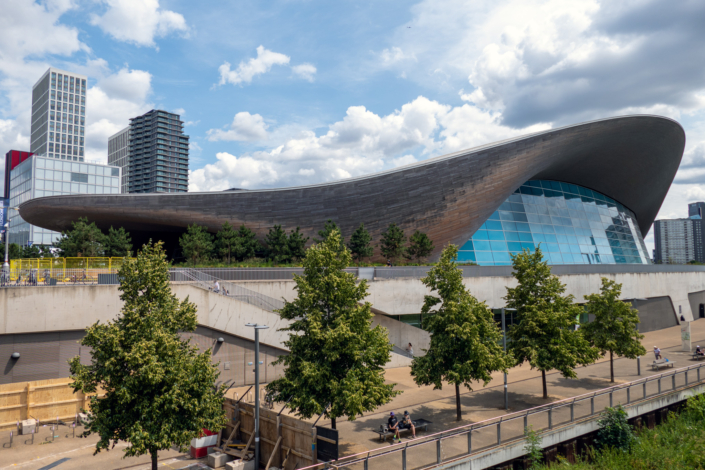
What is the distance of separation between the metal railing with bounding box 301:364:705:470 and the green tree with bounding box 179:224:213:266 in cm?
2290

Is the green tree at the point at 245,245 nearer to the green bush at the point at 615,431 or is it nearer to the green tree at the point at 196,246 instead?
A: the green tree at the point at 196,246

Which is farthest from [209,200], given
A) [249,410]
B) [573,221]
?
[573,221]

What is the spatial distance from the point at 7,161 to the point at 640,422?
17457 cm

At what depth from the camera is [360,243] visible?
33594mm

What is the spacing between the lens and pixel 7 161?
14338 centimetres

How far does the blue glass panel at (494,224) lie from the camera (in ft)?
135

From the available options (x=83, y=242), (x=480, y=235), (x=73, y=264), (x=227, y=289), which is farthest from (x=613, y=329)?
(x=83, y=242)

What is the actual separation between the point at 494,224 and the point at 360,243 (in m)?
14.4

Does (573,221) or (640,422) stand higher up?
(573,221)

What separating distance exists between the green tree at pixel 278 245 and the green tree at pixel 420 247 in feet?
30.1

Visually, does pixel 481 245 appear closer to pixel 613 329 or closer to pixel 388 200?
pixel 388 200

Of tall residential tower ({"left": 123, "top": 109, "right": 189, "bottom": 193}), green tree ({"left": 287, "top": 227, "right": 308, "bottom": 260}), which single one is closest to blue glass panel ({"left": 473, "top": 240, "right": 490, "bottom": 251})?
green tree ({"left": 287, "top": 227, "right": 308, "bottom": 260})

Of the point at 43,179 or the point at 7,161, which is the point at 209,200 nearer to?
the point at 43,179

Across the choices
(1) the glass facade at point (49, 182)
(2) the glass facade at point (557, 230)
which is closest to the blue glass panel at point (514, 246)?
(2) the glass facade at point (557, 230)
